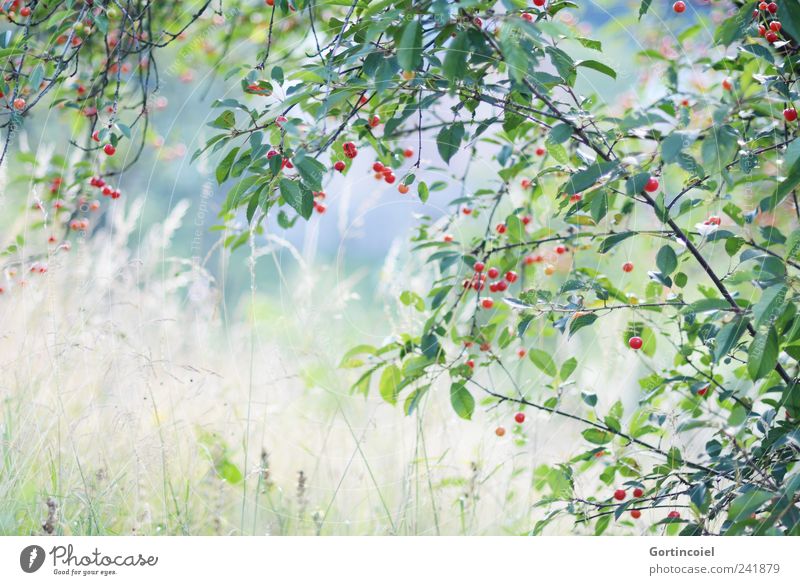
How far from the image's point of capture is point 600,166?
3.20ft

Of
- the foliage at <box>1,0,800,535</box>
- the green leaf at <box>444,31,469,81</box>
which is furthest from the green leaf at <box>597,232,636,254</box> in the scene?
the green leaf at <box>444,31,469,81</box>

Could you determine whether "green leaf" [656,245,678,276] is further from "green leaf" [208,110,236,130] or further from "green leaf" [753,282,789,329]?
"green leaf" [208,110,236,130]

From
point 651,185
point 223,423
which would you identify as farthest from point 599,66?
point 223,423

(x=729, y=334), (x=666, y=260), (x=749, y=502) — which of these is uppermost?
(x=666, y=260)

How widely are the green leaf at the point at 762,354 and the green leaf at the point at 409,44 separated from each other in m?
0.56

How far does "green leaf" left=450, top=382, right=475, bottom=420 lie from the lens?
1332mm

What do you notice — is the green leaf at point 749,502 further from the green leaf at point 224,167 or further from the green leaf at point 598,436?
the green leaf at point 224,167

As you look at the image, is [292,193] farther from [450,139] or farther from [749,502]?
[749,502]

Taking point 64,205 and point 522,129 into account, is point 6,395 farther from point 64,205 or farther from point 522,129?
point 522,129

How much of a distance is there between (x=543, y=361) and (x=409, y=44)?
67 centimetres

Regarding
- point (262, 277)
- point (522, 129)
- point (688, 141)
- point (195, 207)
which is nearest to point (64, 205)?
point (522, 129)

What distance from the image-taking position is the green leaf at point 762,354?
0.98 metres

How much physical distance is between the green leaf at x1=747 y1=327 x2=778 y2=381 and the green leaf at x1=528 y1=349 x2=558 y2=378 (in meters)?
0.42

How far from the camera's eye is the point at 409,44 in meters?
0.93
